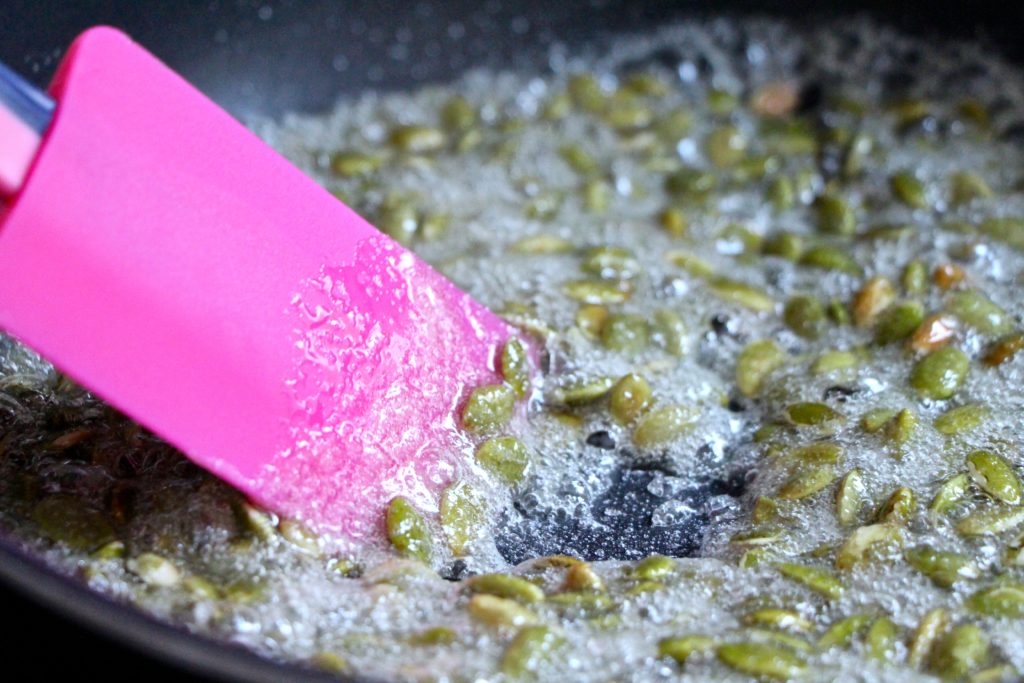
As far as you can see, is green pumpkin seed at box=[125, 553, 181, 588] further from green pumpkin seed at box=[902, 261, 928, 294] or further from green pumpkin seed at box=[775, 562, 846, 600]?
green pumpkin seed at box=[902, 261, 928, 294]

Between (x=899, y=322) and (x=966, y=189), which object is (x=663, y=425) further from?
(x=966, y=189)

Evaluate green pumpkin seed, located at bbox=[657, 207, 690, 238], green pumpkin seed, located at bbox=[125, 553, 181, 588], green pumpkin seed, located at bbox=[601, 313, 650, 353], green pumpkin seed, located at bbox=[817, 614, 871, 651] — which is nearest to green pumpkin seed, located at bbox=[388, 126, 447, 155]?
green pumpkin seed, located at bbox=[657, 207, 690, 238]

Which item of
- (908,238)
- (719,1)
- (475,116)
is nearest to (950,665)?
(908,238)

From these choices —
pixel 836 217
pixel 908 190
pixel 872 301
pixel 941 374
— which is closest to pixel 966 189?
pixel 908 190

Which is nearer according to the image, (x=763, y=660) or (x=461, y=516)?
(x=763, y=660)

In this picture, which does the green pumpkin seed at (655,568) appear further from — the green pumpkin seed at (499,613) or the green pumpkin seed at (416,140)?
the green pumpkin seed at (416,140)

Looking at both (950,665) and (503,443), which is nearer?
(950,665)

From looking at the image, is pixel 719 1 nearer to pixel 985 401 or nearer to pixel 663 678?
pixel 985 401
